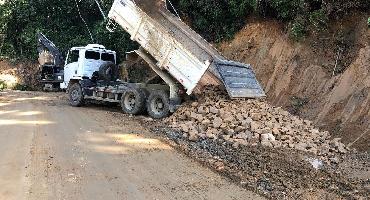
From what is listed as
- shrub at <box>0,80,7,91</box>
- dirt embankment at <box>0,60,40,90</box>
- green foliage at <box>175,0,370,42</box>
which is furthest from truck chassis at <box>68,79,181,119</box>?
dirt embankment at <box>0,60,40,90</box>

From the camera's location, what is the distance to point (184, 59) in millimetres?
10898

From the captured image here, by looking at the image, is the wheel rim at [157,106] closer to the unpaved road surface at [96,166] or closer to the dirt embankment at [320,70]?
the unpaved road surface at [96,166]

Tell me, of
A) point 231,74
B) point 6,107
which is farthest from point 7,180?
point 6,107

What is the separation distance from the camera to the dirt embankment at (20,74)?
23.4 m

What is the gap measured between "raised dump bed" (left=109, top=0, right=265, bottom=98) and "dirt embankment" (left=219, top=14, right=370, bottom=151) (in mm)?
1686

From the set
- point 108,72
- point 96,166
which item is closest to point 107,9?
point 108,72

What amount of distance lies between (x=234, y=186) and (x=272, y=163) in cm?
152

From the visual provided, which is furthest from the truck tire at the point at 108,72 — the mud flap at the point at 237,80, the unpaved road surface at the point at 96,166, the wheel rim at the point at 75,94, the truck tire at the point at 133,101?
the mud flap at the point at 237,80

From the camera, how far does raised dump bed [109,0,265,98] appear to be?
35.0 ft

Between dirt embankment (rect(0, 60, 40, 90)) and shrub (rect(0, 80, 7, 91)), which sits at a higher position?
dirt embankment (rect(0, 60, 40, 90))

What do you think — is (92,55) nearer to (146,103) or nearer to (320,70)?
(146,103)

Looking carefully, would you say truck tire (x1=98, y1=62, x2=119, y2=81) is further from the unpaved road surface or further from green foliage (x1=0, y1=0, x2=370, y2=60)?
green foliage (x1=0, y1=0, x2=370, y2=60)

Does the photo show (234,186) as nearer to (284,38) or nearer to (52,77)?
(284,38)

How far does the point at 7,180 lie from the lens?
614cm
